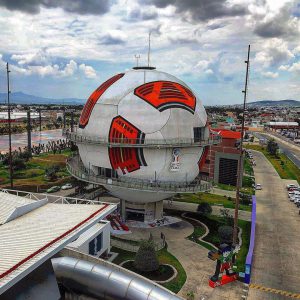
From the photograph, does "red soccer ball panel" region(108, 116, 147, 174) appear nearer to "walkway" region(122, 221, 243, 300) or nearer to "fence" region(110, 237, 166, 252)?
"fence" region(110, 237, 166, 252)

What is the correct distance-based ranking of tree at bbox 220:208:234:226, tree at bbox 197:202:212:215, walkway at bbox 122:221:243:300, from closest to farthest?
1. walkway at bbox 122:221:243:300
2. tree at bbox 220:208:234:226
3. tree at bbox 197:202:212:215

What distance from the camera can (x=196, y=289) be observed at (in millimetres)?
30469

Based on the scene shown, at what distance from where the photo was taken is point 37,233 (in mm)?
22719

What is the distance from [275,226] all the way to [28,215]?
3235 centimetres

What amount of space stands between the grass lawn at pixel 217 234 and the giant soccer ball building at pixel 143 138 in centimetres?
583

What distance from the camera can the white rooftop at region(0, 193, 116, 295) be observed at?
711 inches

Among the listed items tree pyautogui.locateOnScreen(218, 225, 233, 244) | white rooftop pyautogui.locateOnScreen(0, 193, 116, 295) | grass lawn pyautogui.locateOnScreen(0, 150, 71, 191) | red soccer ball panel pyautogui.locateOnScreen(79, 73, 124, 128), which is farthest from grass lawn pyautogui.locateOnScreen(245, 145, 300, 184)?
white rooftop pyautogui.locateOnScreen(0, 193, 116, 295)

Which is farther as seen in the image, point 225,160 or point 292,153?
point 292,153

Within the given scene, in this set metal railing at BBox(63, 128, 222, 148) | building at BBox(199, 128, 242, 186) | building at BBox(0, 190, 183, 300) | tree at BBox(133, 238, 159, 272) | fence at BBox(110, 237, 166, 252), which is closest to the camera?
building at BBox(0, 190, 183, 300)

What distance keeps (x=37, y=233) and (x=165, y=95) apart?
23044 mm

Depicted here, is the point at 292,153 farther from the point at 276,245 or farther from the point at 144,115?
the point at 144,115

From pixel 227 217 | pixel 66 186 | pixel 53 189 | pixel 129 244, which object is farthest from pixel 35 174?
pixel 227 217

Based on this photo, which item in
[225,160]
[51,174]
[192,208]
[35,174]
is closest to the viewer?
[192,208]

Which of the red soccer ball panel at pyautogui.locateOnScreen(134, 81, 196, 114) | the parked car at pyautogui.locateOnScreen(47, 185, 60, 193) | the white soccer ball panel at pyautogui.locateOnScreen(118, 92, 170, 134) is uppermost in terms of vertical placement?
the red soccer ball panel at pyautogui.locateOnScreen(134, 81, 196, 114)
